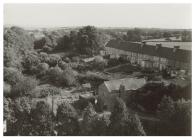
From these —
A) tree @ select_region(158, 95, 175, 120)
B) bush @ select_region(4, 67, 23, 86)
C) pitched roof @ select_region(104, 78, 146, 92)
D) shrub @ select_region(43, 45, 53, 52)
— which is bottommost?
tree @ select_region(158, 95, 175, 120)

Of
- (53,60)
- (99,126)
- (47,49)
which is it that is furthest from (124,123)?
(47,49)

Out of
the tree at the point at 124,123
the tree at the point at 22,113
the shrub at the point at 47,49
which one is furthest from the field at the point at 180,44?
the tree at the point at 22,113

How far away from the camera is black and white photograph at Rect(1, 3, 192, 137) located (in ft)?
24.2

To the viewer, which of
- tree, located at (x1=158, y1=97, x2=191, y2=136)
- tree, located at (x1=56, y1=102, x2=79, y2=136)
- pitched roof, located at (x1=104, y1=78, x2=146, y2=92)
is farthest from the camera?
pitched roof, located at (x1=104, y1=78, x2=146, y2=92)

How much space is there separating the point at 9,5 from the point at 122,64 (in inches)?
89.5

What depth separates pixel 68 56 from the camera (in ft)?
25.2

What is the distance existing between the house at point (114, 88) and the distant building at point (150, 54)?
35 cm

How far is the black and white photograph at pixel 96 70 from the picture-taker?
24.2ft

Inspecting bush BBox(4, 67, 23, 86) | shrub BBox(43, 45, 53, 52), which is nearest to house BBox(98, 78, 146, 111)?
shrub BBox(43, 45, 53, 52)

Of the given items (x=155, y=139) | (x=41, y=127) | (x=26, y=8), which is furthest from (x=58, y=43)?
(x=155, y=139)

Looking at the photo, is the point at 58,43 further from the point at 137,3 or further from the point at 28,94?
the point at 137,3

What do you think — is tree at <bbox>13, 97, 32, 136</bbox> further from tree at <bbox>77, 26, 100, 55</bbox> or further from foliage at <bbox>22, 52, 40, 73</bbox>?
tree at <bbox>77, 26, 100, 55</bbox>

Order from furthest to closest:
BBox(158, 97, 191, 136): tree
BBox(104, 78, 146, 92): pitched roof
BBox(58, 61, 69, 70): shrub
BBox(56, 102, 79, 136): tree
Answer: BBox(58, 61, 69, 70): shrub < BBox(104, 78, 146, 92): pitched roof < BBox(56, 102, 79, 136): tree < BBox(158, 97, 191, 136): tree

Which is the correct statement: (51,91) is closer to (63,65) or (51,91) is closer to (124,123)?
(63,65)
